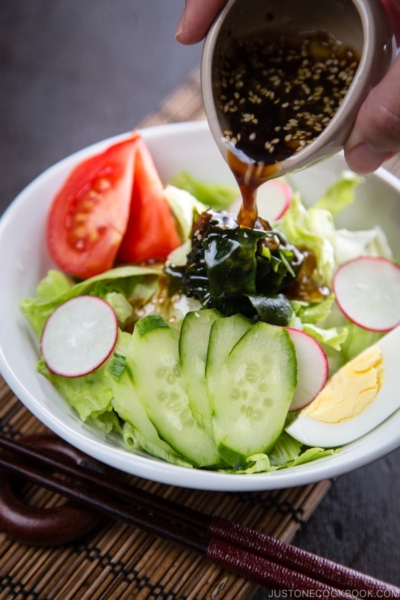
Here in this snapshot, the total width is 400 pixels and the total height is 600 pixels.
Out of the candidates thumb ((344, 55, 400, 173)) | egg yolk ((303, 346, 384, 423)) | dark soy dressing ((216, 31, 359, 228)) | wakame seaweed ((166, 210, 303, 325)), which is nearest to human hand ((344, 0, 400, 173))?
thumb ((344, 55, 400, 173))

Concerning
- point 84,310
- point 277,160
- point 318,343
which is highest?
point 277,160

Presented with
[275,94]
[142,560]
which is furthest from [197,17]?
[142,560]

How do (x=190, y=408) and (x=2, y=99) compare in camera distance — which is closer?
(x=190, y=408)

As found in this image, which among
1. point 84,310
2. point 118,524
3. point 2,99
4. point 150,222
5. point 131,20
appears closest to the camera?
point 118,524

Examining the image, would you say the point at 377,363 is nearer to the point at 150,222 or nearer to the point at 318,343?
the point at 318,343

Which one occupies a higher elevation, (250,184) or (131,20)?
(250,184)

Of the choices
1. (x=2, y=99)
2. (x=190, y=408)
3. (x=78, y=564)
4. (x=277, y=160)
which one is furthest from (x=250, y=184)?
(x=2, y=99)

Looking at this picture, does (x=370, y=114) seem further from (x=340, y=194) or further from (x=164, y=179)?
(x=164, y=179)
